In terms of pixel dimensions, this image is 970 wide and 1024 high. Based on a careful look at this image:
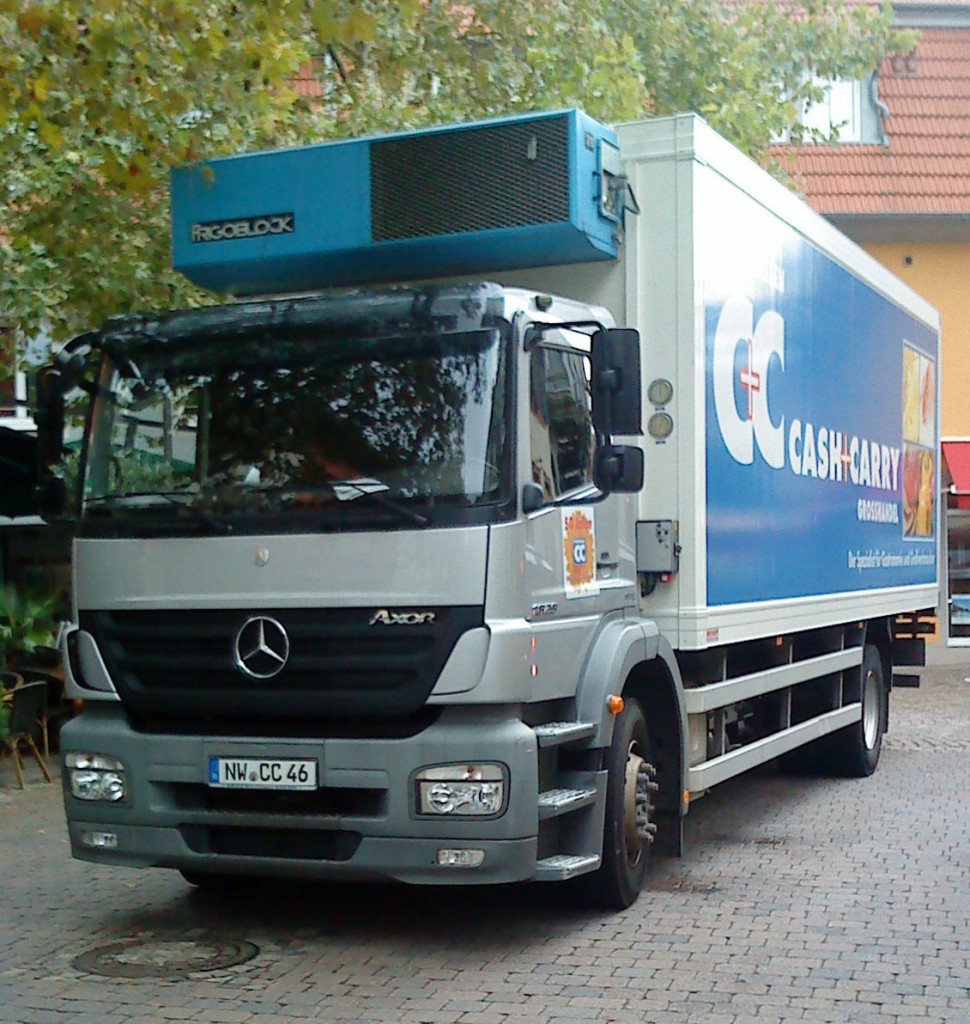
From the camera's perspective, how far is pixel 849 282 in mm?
10766

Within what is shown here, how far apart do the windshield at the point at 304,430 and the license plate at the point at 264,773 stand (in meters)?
0.96

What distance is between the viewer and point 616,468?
6883 millimetres

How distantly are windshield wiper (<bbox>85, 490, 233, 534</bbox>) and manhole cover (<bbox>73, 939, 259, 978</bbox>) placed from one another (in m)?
1.79

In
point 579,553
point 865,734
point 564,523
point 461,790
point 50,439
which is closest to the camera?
point 461,790

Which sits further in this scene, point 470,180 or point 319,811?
point 470,180


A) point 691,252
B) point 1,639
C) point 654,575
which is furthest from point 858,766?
point 1,639

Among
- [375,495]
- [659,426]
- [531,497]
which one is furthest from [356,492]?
[659,426]

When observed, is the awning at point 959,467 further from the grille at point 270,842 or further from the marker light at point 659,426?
the grille at point 270,842

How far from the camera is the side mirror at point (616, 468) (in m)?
6.89

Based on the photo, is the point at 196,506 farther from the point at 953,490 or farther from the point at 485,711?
the point at 953,490

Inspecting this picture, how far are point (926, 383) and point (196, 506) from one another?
8.52m

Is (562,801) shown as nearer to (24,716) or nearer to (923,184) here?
(24,716)

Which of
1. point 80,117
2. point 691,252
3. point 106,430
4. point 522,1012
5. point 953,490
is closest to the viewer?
point 522,1012

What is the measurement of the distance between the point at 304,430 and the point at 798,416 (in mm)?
3739
